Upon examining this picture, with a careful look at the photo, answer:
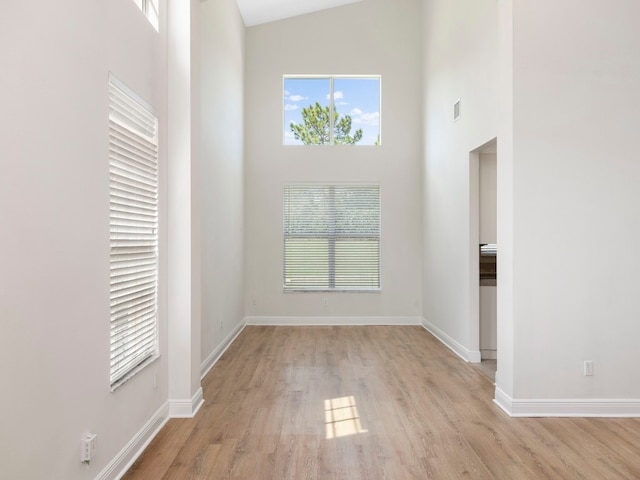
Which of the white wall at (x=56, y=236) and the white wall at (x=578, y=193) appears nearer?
the white wall at (x=56, y=236)

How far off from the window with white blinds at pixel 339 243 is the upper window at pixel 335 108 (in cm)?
84

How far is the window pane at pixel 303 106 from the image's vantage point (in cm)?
807

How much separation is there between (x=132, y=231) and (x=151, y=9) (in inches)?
63.8

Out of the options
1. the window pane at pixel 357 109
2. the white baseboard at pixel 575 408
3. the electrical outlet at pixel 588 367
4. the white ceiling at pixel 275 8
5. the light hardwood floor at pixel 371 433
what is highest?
the white ceiling at pixel 275 8

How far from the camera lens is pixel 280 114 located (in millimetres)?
7977

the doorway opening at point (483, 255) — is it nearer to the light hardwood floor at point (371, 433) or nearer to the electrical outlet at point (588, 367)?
the light hardwood floor at point (371, 433)

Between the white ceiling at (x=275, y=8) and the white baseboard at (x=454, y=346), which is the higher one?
the white ceiling at (x=275, y=8)

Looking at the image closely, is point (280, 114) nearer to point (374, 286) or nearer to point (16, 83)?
point (374, 286)

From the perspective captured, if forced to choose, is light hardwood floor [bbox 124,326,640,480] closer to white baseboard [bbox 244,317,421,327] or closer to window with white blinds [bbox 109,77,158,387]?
window with white blinds [bbox 109,77,158,387]

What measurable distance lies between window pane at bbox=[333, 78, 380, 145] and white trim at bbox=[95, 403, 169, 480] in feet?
18.4

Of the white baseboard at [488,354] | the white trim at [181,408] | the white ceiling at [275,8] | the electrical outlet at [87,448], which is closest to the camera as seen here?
the electrical outlet at [87,448]

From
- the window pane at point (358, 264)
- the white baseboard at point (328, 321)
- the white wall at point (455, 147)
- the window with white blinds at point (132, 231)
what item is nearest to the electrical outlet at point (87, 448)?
the window with white blinds at point (132, 231)

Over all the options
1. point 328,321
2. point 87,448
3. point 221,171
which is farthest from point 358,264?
point 87,448

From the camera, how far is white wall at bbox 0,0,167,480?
1.71m
